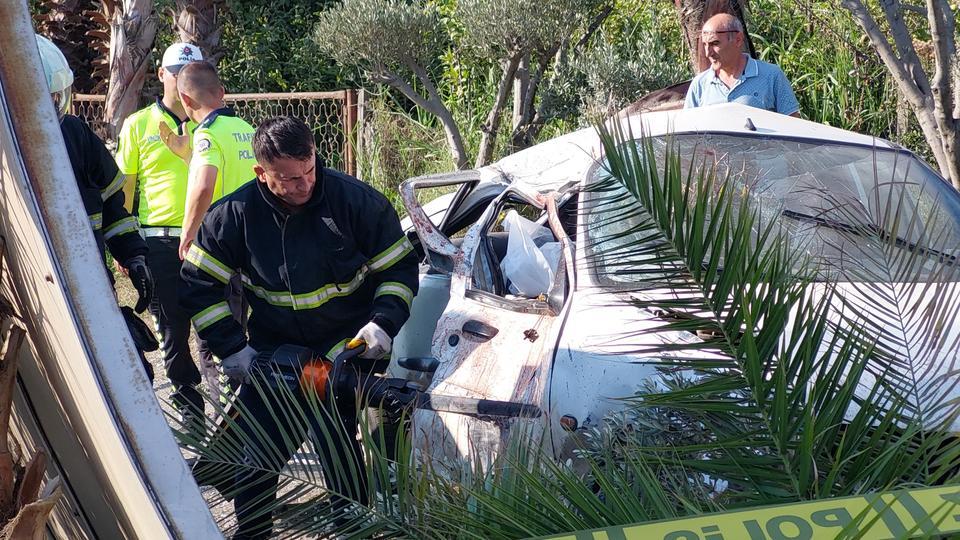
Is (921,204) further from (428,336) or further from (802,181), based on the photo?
(428,336)

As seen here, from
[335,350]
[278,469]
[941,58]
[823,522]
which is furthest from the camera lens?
[941,58]

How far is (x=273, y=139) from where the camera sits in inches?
145

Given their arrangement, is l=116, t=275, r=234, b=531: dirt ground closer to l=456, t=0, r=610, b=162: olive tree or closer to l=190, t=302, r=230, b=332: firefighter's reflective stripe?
l=190, t=302, r=230, b=332: firefighter's reflective stripe

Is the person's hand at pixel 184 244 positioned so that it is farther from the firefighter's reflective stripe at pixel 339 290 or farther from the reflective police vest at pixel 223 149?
the firefighter's reflective stripe at pixel 339 290

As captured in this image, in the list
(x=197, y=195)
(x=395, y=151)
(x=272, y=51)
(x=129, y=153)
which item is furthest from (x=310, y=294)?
(x=272, y=51)

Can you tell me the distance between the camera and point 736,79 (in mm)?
5770

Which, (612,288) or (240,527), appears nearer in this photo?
(240,527)

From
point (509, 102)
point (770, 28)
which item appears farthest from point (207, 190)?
point (770, 28)

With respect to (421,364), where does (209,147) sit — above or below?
above

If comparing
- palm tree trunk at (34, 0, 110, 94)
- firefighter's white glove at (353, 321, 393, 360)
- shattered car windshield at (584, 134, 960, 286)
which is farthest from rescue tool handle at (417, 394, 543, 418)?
palm tree trunk at (34, 0, 110, 94)

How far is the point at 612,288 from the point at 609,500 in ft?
5.21

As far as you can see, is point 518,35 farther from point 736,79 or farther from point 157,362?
point 157,362

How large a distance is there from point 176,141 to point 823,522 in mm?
4325

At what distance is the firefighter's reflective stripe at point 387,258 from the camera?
12.9ft
